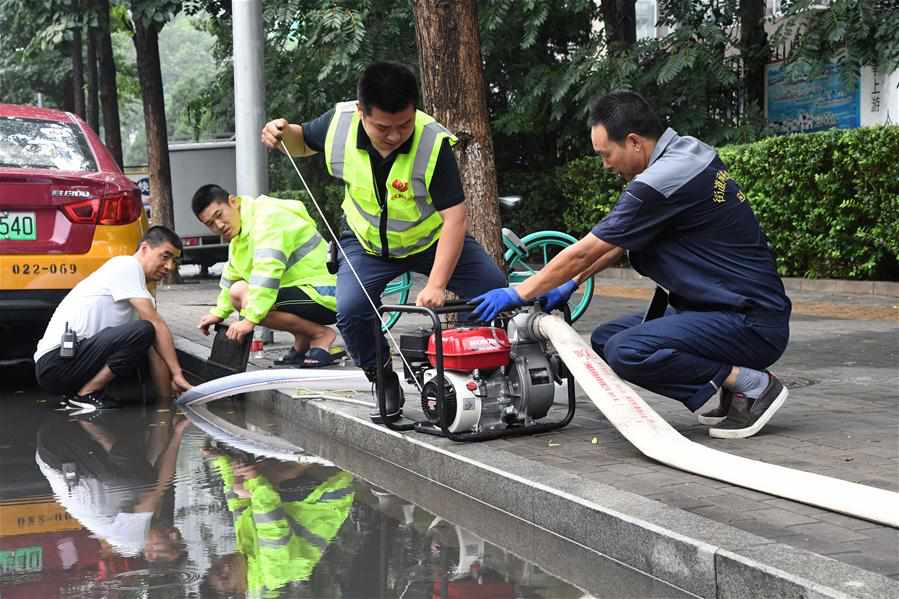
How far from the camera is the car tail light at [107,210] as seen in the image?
8422 millimetres

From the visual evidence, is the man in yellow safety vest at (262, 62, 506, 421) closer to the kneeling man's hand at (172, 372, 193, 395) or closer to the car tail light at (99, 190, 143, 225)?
the kneeling man's hand at (172, 372, 193, 395)

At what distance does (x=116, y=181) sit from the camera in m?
8.64

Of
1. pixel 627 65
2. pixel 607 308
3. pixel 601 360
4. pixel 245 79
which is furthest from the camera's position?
pixel 627 65

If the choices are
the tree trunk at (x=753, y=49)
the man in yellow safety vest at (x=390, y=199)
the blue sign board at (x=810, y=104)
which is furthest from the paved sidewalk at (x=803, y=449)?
the tree trunk at (x=753, y=49)

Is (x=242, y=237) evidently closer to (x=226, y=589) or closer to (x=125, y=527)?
(x=125, y=527)

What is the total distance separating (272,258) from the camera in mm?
8414

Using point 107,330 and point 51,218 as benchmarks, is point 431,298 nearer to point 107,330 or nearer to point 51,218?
point 107,330

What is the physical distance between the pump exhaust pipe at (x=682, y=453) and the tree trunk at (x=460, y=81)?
2768 mm

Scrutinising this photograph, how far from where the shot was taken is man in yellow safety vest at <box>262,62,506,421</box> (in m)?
5.73

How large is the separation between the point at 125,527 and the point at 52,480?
3.71 ft

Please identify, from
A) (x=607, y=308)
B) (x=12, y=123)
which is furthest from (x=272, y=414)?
(x=607, y=308)

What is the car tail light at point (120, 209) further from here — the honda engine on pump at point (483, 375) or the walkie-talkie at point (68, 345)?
the honda engine on pump at point (483, 375)

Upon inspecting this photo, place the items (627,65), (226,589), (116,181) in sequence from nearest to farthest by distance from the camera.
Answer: (226,589), (116,181), (627,65)

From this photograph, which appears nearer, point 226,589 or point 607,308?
point 226,589
